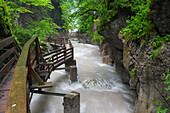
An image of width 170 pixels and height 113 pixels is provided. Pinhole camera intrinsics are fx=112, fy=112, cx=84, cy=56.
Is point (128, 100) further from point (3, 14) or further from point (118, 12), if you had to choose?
point (3, 14)

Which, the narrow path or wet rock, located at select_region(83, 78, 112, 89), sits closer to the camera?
the narrow path

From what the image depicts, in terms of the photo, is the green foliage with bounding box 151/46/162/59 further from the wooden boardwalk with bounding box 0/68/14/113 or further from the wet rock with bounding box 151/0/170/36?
the wooden boardwalk with bounding box 0/68/14/113

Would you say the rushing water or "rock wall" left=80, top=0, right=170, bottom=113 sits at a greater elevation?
"rock wall" left=80, top=0, right=170, bottom=113

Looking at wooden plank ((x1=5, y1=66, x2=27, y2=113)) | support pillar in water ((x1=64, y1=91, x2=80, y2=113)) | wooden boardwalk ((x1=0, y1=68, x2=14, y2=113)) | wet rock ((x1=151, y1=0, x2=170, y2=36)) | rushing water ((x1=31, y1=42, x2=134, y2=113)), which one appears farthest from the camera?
rushing water ((x1=31, y1=42, x2=134, y2=113))

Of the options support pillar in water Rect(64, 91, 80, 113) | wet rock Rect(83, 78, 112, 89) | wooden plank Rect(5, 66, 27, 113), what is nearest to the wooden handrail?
wooden plank Rect(5, 66, 27, 113)

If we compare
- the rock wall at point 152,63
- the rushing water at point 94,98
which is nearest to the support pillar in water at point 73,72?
the rushing water at point 94,98

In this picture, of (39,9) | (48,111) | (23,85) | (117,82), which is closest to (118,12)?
(117,82)

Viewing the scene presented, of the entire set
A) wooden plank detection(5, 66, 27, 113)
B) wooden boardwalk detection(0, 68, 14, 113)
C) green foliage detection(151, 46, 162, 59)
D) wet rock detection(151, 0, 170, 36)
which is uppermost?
wet rock detection(151, 0, 170, 36)

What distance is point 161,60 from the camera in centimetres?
310

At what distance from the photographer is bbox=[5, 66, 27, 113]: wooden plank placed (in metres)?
1.17

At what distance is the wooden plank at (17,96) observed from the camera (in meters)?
1.17

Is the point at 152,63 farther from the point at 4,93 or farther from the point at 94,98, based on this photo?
the point at 4,93

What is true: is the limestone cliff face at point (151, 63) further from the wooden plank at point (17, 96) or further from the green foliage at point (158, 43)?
the wooden plank at point (17, 96)

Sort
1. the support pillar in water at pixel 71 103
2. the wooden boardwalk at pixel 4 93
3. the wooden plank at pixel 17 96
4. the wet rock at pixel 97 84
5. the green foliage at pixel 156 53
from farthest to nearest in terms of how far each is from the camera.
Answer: the wet rock at pixel 97 84, the support pillar in water at pixel 71 103, the green foliage at pixel 156 53, the wooden boardwalk at pixel 4 93, the wooden plank at pixel 17 96
